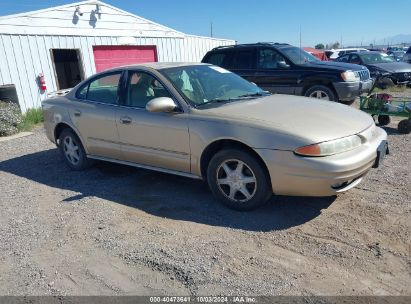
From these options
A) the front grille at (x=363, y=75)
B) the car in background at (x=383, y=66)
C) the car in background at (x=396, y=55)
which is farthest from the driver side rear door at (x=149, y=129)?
the car in background at (x=396, y=55)

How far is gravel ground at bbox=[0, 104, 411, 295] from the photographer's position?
2959 millimetres

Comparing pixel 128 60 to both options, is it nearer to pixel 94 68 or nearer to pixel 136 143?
pixel 94 68

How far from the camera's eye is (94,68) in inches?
507

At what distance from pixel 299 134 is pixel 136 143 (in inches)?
82.9

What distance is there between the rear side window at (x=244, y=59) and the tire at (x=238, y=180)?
6438 millimetres

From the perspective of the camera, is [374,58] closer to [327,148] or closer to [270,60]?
[270,60]

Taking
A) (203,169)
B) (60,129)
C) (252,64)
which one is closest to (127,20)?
(252,64)

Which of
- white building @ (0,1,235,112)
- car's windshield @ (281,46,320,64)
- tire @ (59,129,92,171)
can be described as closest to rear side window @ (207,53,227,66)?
car's windshield @ (281,46,320,64)

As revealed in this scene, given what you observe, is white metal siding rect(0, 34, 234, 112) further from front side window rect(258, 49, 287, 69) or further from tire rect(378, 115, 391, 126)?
tire rect(378, 115, 391, 126)

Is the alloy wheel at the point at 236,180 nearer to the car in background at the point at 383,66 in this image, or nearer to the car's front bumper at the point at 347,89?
the car's front bumper at the point at 347,89

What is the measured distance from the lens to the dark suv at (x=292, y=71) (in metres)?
9.02

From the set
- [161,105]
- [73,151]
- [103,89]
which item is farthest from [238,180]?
[73,151]

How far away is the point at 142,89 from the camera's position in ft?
16.0

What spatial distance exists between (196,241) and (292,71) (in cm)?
684
